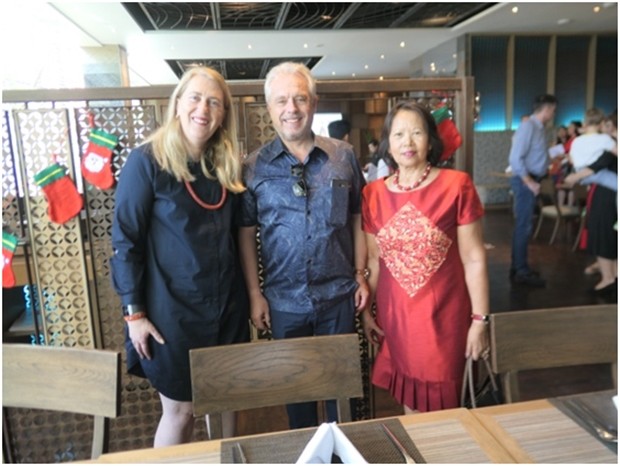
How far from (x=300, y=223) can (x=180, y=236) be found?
41cm

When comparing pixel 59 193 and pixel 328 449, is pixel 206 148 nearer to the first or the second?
pixel 59 193

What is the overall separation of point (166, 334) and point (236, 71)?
1002 centimetres

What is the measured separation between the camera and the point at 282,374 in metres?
1.39

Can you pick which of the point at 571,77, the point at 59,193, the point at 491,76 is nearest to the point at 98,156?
the point at 59,193

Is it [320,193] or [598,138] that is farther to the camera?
[598,138]

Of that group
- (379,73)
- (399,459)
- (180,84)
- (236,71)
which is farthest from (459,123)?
(379,73)

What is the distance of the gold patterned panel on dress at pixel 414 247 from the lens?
166 cm

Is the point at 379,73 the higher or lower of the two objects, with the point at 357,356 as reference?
higher

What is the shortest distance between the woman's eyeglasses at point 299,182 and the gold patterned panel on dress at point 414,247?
31 centimetres

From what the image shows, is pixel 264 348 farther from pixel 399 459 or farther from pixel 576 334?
pixel 576 334

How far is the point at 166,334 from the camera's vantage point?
170cm

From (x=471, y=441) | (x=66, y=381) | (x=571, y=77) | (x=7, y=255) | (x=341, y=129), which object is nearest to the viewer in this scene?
(x=471, y=441)

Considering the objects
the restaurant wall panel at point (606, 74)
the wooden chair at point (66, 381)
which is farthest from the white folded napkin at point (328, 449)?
the restaurant wall panel at point (606, 74)

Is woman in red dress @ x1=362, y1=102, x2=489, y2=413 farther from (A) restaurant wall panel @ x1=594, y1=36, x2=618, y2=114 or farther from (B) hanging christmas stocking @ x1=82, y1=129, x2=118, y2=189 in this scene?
(A) restaurant wall panel @ x1=594, y1=36, x2=618, y2=114
